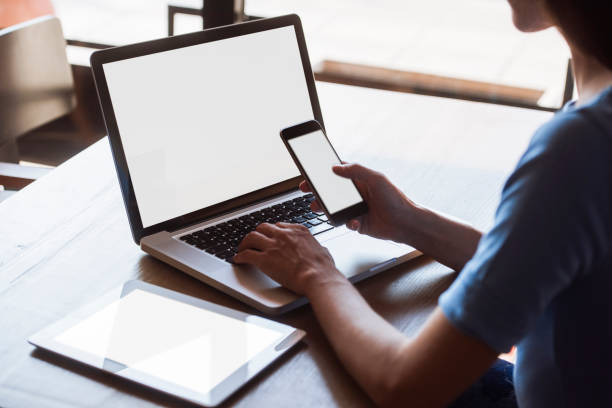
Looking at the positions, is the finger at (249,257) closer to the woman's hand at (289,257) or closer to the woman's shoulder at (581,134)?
the woman's hand at (289,257)

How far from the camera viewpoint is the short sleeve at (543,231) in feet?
2.12

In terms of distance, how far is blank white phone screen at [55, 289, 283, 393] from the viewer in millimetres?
770

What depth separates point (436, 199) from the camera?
Result: 4.11ft

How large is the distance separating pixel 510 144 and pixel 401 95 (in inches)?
13.6

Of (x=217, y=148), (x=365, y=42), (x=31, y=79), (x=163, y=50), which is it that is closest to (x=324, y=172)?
(x=217, y=148)

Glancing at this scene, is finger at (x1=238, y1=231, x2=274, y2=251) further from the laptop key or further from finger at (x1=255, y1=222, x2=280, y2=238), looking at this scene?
the laptop key

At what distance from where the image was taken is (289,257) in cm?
93

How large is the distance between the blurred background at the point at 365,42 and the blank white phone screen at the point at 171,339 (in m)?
1.41

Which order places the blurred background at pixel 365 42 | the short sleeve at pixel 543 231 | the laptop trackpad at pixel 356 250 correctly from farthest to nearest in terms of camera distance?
the blurred background at pixel 365 42, the laptop trackpad at pixel 356 250, the short sleeve at pixel 543 231

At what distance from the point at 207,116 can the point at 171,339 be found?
0.43 metres

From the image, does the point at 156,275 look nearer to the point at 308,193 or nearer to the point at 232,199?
the point at 232,199

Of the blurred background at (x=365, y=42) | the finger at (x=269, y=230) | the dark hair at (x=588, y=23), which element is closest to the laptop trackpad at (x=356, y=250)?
the finger at (x=269, y=230)

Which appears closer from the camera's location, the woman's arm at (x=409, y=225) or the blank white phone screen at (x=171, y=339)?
the blank white phone screen at (x=171, y=339)

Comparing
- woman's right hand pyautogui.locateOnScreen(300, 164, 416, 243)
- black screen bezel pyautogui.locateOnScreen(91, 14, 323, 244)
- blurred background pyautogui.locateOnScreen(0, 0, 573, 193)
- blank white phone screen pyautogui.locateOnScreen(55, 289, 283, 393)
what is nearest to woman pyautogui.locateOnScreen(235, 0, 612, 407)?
blank white phone screen pyautogui.locateOnScreen(55, 289, 283, 393)
